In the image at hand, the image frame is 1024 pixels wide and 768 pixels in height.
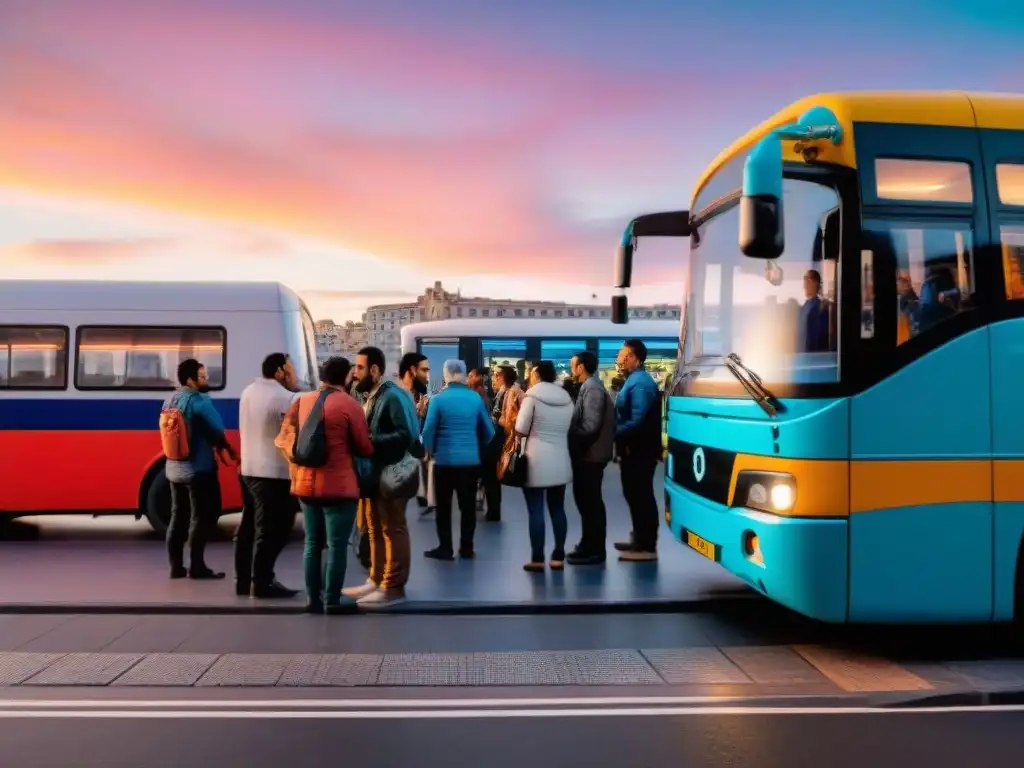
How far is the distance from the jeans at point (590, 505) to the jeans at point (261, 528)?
2.67m

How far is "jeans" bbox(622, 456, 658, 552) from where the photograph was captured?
31.5 ft

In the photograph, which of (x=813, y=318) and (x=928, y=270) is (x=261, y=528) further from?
(x=928, y=270)

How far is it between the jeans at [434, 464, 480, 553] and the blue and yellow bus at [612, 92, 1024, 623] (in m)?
3.91

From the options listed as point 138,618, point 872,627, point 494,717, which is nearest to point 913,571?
point 872,627

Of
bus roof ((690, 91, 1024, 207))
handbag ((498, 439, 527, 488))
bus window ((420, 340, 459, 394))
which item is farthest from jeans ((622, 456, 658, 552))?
bus window ((420, 340, 459, 394))

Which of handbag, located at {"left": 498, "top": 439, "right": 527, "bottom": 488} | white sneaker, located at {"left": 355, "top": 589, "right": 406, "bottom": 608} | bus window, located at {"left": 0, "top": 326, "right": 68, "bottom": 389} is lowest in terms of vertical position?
white sneaker, located at {"left": 355, "top": 589, "right": 406, "bottom": 608}

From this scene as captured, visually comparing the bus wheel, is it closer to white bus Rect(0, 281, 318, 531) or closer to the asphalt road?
white bus Rect(0, 281, 318, 531)

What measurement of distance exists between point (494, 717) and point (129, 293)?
25.6 feet

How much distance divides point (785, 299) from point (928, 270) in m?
0.80

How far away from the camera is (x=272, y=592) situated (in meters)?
8.11

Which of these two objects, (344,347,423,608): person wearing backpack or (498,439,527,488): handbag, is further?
(498,439,527,488): handbag

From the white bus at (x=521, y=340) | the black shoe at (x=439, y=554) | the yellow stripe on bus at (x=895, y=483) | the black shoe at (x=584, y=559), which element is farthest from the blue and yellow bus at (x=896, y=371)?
the white bus at (x=521, y=340)

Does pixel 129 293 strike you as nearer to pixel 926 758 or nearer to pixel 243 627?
pixel 243 627

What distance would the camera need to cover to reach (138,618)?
7.47 meters
